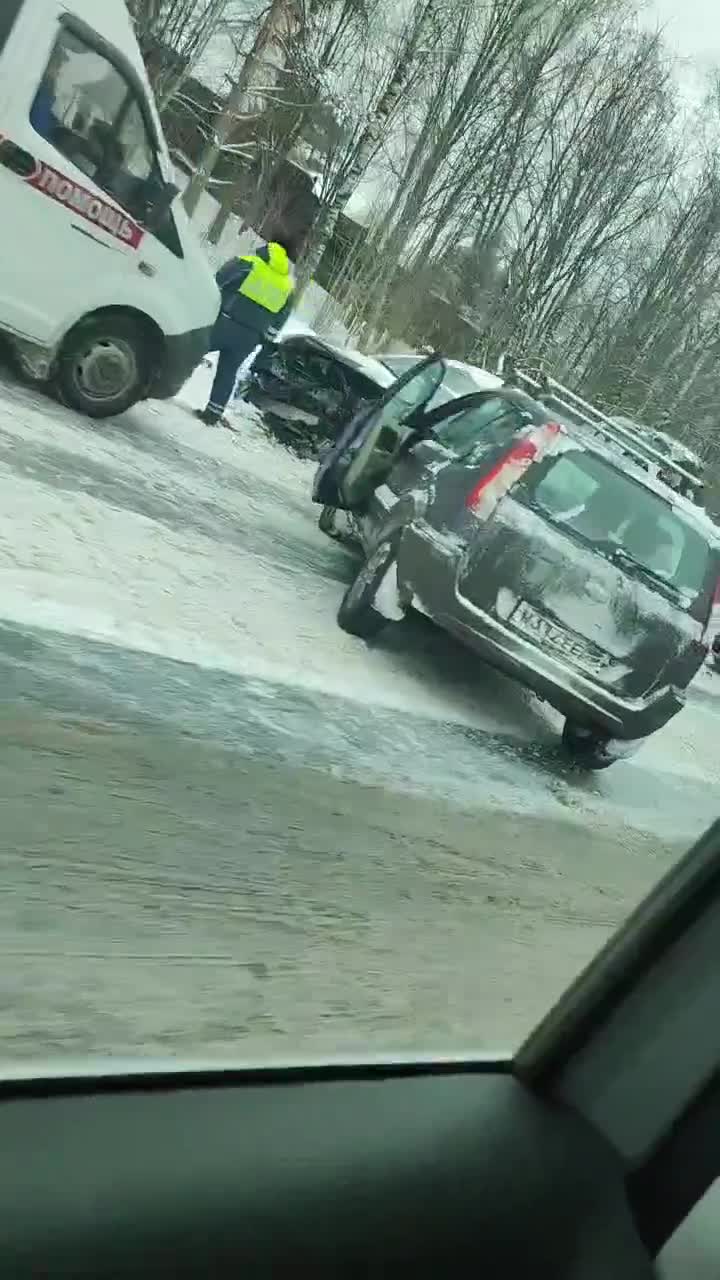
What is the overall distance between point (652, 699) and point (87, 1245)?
11.6 feet

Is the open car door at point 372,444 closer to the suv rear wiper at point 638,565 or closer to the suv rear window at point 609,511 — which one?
the suv rear window at point 609,511

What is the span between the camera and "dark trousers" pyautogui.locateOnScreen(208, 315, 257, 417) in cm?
525

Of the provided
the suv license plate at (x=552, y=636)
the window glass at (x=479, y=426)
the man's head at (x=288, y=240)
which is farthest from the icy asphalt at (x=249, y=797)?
the man's head at (x=288, y=240)

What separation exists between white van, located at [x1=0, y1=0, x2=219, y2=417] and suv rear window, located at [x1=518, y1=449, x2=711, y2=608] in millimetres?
1527

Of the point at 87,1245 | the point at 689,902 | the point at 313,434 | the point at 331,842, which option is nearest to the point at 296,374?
the point at 313,434

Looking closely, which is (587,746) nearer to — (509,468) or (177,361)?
(509,468)

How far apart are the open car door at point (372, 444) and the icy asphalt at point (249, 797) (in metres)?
0.30

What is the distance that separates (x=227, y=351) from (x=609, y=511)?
225cm

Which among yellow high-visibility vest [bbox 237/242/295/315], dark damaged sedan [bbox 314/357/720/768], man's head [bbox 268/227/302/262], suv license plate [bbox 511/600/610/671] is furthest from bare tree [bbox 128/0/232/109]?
suv license plate [bbox 511/600/610/671]

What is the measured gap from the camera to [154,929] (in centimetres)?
179

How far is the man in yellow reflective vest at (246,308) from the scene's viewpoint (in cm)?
349

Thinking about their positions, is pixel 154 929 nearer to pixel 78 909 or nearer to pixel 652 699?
pixel 78 909

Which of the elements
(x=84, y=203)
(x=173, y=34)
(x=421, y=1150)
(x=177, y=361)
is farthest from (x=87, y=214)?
(x=421, y=1150)

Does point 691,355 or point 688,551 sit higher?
point 691,355
